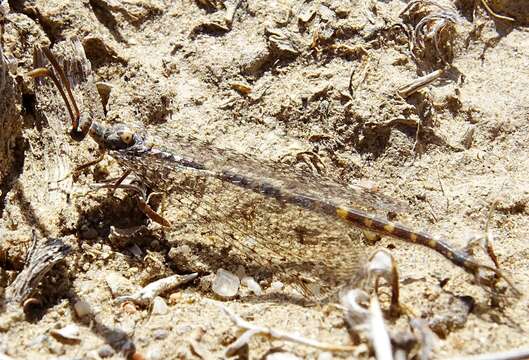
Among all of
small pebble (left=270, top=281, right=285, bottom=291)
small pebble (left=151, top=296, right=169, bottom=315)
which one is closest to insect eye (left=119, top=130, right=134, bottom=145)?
small pebble (left=151, top=296, right=169, bottom=315)

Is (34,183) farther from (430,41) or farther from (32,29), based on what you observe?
(430,41)

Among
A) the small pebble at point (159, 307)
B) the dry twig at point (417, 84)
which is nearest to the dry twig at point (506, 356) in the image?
the small pebble at point (159, 307)

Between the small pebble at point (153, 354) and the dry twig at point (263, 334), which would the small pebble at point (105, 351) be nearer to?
the small pebble at point (153, 354)

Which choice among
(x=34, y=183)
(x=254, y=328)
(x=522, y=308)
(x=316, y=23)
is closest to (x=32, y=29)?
(x=34, y=183)

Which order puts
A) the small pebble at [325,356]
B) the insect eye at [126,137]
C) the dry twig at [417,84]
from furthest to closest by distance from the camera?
the dry twig at [417,84] → the insect eye at [126,137] → the small pebble at [325,356]

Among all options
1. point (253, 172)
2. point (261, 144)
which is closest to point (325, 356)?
point (253, 172)

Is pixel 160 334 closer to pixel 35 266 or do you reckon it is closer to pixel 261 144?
pixel 35 266

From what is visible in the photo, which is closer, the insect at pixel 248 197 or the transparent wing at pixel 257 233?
the transparent wing at pixel 257 233

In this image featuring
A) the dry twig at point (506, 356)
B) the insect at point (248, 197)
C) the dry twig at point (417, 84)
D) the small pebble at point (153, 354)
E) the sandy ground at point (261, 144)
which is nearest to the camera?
the dry twig at point (506, 356)

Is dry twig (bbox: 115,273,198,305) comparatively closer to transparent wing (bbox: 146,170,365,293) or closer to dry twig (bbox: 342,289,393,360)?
transparent wing (bbox: 146,170,365,293)
